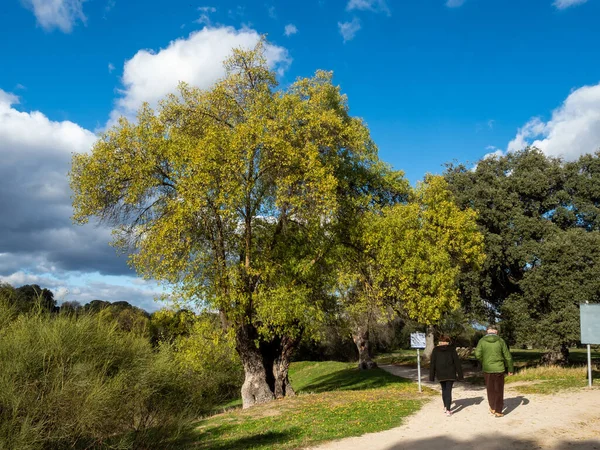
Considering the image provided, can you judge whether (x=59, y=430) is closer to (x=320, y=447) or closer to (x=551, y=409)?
(x=320, y=447)

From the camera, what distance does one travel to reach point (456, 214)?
76.5 feet

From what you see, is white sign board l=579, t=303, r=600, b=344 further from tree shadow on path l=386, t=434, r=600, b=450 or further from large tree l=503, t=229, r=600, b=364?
tree shadow on path l=386, t=434, r=600, b=450

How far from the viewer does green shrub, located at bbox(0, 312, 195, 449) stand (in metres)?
6.79

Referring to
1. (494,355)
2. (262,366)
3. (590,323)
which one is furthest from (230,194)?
(590,323)

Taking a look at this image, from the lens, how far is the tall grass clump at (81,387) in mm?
6801

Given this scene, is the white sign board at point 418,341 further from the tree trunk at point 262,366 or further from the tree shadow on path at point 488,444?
Answer: the tree shadow on path at point 488,444

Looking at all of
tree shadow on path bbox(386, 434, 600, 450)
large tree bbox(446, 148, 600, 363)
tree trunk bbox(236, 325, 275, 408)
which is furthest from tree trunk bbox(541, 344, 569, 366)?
tree shadow on path bbox(386, 434, 600, 450)

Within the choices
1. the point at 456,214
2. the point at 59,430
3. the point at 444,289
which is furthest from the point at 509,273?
the point at 59,430

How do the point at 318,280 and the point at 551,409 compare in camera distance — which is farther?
the point at 318,280

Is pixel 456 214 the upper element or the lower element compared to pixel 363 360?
upper

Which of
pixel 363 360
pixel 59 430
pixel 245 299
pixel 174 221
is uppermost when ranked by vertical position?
pixel 174 221

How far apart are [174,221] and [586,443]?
1269cm

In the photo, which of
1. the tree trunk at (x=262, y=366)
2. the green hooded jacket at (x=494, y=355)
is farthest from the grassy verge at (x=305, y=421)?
the green hooded jacket at (x=494, y=355)

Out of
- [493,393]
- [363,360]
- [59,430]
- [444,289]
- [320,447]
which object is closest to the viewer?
[59,430]
